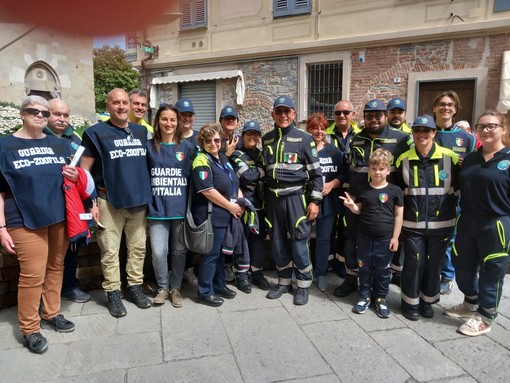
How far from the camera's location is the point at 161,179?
3.37 meters

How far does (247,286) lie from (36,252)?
196 cm

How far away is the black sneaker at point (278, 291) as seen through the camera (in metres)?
3.69

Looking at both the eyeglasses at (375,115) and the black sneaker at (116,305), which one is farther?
the eyeglasses at (375,115)

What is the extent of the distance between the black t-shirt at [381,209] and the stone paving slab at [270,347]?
1.07 m

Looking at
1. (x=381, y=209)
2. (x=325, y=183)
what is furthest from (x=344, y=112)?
(x=381, y=209)

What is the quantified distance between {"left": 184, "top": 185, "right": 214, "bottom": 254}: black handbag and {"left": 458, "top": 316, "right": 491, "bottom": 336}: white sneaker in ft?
7.20

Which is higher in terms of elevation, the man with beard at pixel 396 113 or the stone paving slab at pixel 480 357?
the man with beard at pixel 396 113

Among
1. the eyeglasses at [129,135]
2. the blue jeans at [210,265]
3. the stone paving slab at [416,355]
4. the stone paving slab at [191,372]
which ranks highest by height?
the eyeglasses at [129,135]

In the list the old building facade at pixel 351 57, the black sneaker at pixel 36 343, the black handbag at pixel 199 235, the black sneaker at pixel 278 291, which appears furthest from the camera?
the old building facade at pixel 351 57

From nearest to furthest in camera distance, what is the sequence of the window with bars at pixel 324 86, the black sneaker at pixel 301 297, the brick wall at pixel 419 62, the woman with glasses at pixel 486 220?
the woman with glasses at pixel 486 220, the black sneaker at pixel 301 297, the brick wall at pixel 419 62, the window with bars at pixel 324 86

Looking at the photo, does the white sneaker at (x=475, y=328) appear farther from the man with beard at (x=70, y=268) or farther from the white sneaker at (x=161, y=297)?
the man with beard at (x=70, y=268)

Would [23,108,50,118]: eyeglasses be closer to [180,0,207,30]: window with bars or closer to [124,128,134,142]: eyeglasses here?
[124,128,134,142]: eyeglasses

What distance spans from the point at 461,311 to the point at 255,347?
186cm

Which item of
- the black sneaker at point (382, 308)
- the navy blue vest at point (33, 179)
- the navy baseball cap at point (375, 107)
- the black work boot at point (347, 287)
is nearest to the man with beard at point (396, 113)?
the navy baseball cap at point (375, 107)
